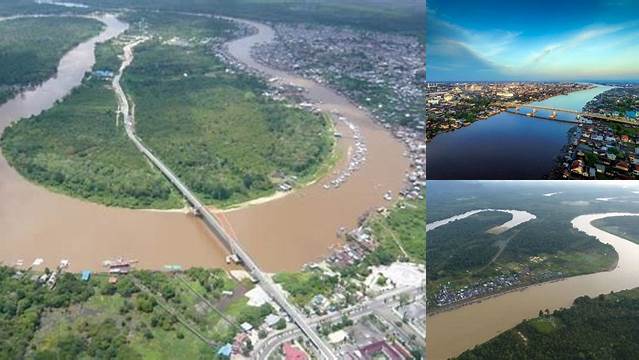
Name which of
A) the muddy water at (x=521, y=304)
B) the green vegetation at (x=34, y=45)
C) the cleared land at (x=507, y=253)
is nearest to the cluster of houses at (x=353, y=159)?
the cleared land at (x=507, y=253)

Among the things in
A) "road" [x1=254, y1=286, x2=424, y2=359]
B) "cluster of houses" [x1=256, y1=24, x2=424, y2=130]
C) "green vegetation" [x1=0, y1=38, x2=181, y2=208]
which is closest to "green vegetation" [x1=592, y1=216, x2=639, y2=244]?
"road" [x1=254, y1=286, x2=424, y2=359]

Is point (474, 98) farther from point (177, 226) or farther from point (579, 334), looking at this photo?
point (177, 226)

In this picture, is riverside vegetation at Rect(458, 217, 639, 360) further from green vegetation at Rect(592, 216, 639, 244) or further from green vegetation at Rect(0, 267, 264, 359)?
green vegetation at Rect(0, 267, 264, 359)

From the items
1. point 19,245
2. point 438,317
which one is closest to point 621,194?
point 438,317

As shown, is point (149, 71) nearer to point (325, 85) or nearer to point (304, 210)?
point (325, 85)

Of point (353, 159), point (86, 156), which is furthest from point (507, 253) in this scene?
point (86, 156)

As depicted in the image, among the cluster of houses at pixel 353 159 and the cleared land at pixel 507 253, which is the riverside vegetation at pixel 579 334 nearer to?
the cleared land at pixel 507 253
